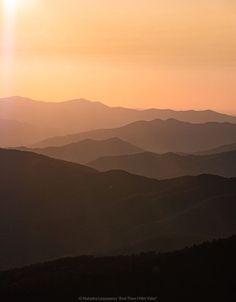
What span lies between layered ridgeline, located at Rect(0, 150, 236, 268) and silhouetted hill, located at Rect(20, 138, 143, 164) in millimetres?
84241

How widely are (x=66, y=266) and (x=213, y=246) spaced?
7704 millimetres

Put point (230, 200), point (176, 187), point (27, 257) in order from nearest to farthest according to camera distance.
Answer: point (27, 257), point (230, 200), point (176, 187)

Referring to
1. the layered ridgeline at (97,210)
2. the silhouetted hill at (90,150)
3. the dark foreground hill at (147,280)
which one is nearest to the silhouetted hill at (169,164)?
the silhouetted hill at (90,150)

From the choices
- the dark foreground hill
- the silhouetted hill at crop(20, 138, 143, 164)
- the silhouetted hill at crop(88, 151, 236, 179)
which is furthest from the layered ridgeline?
the silhouetted hill at crop(20, 138, 143, 164)

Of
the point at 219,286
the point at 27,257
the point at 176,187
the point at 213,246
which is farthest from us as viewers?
the point at 176,187

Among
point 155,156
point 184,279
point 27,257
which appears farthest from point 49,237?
point 155,156

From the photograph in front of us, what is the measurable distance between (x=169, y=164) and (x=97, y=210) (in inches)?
3084

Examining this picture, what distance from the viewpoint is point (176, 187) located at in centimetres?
7512

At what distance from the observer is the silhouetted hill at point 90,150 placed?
168m

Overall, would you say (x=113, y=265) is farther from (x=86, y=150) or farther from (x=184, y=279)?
(x=86, y=150)

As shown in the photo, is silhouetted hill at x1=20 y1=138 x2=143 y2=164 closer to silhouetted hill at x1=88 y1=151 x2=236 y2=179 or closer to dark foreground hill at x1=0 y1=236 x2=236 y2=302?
silhouetted hill at x1=88 y1=151 x2=236 y2=179

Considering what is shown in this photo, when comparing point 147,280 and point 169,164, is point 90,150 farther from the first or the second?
point 147,280

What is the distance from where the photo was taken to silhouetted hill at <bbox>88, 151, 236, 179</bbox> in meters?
137

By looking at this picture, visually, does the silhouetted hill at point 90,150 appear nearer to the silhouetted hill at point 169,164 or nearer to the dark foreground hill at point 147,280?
the silhouetted hill at point 169,164
